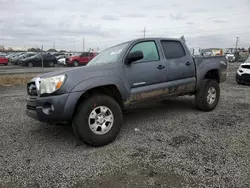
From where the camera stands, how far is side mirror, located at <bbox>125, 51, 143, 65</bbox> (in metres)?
3.72

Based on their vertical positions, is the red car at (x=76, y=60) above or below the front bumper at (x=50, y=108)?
above

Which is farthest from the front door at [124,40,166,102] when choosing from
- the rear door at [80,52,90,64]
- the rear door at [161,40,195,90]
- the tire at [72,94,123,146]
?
the rear door at [80,52,90,64]

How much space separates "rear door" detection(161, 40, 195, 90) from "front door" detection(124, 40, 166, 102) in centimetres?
23

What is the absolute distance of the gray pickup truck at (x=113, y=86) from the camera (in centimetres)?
328

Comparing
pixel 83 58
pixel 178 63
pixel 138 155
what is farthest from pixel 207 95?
pixel 83 58

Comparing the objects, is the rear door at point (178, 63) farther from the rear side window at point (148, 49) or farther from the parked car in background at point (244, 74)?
the parked car in background at point (244, 74)

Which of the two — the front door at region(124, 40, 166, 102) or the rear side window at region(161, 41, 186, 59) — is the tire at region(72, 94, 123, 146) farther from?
the rear side window at region(161, 41, 186, 59)

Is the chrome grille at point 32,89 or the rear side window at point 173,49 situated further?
the rear side window at point 173,49

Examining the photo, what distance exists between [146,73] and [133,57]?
49 cm

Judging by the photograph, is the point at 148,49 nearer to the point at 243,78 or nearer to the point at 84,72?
the point at 84,72

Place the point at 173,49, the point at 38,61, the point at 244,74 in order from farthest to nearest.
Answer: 1. the point at 38,61
2. the point at 244,74
3. the point at 173,49

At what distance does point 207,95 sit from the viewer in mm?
5285

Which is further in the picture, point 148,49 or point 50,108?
point 148,49

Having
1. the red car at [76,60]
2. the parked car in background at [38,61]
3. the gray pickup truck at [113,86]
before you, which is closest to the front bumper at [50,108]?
the gray pickup truck at [113,86]
